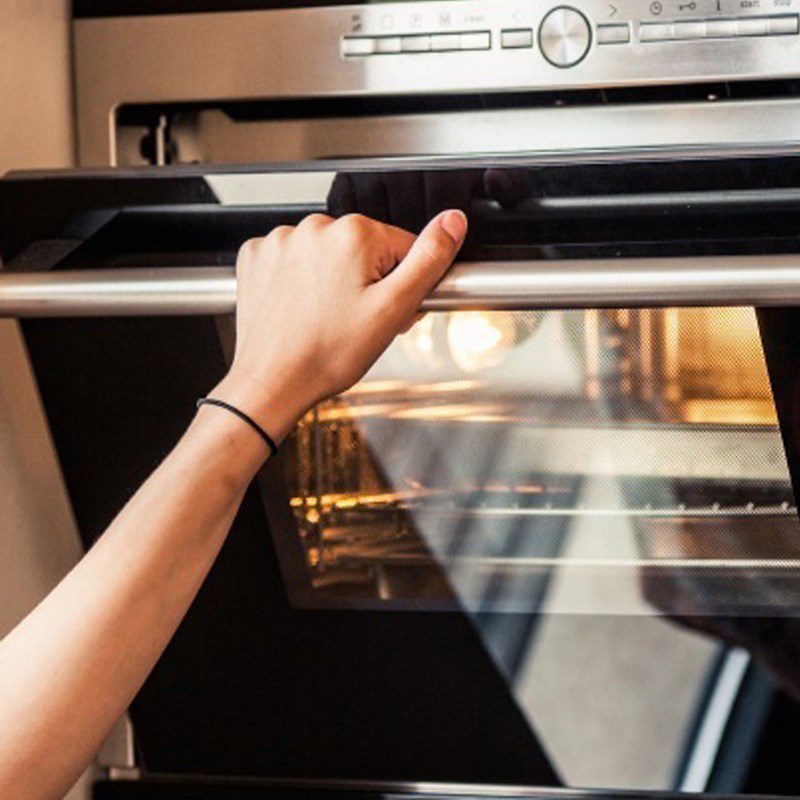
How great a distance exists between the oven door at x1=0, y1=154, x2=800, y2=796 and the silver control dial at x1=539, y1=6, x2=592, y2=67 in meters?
0.19

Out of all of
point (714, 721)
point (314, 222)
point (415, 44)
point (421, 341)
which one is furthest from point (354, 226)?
point (714, 721)

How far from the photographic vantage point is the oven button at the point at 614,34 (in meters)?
0.86

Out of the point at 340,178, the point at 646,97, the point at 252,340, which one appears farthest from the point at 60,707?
the point at 646,97

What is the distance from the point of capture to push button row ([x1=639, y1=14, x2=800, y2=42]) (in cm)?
83

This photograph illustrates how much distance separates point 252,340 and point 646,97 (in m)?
0.35

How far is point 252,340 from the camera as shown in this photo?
27.7 inches

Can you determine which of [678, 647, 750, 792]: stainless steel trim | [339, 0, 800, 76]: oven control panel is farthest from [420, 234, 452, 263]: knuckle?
[678, 647, 750, 792]: stainless steel trim

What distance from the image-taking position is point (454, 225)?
0.70 meters

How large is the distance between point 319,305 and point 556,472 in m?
0.21

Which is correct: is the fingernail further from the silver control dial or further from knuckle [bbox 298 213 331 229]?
the silver control dial

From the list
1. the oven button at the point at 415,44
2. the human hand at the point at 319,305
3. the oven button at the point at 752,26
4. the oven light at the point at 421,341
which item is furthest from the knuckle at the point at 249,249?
the oven button at the point at 752,26

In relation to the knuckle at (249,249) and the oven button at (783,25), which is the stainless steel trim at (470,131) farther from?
the knuckle at (249,249)

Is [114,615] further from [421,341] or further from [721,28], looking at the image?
[721,28]

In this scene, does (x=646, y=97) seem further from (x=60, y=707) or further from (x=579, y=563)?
(x=60, y=707)
